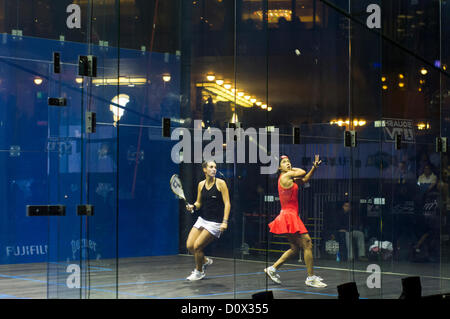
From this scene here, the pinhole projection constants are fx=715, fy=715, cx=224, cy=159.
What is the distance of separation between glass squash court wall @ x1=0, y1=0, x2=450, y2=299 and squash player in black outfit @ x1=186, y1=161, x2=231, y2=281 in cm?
12

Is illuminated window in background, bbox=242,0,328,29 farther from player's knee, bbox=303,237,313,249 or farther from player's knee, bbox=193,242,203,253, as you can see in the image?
player's knee, bbox=193,242,203,253

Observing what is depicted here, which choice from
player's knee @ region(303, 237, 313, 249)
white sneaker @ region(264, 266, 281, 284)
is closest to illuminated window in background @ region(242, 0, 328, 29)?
player's knee @ region(303, 237, 313, 249)

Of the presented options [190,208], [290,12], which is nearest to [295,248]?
[190,208]

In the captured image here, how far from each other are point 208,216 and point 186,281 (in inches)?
29.6

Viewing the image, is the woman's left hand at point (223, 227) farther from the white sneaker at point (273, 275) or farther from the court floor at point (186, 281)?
the white sneaker at point (273, 275)

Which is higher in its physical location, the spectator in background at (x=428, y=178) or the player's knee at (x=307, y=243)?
the spectator in background at (x=428, y=178)

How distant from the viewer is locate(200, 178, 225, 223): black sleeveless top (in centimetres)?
725

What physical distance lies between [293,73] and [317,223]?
67.2 inches

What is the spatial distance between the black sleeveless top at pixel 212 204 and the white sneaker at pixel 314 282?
1119 millimetres

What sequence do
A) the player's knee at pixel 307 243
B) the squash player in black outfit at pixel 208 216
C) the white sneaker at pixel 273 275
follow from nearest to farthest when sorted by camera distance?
the white sneaker at pixel 273 275 < the player's knee at pixel 307 243 < the squash player in black outfit at pixel 208 216

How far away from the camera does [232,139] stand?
264 inches

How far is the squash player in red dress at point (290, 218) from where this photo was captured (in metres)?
7.05

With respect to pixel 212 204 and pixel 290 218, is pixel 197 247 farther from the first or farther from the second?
pixel 290 218

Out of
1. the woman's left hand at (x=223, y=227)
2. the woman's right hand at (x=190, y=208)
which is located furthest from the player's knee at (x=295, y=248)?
the woman's right hand at (x=190, y=208)
